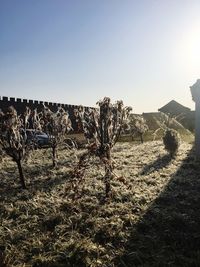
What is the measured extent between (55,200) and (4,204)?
4.91ft

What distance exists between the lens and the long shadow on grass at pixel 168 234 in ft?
25.6

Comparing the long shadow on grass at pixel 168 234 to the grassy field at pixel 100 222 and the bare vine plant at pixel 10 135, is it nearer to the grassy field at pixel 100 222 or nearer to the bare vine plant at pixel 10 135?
the grassy field at pixel 100 222

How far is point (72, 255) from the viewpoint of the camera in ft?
25.8

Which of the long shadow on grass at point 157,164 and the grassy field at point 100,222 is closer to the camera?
the grassy field at point 100,222

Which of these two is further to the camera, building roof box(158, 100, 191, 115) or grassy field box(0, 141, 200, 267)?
building roof box(158, 100, 191, 115)

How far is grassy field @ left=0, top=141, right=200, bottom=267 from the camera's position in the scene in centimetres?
789

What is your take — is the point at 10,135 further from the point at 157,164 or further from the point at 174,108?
the point at 174,108

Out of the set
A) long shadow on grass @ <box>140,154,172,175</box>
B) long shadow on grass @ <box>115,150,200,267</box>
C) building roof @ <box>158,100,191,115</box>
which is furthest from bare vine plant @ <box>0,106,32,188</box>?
building roof @ <box>158,100,191,115</box>

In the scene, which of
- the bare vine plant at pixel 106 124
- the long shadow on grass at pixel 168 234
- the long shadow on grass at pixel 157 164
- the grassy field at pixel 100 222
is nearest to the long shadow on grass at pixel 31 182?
the grassy field at pixel 100 222

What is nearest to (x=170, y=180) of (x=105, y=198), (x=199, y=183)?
(x=199, y=183)

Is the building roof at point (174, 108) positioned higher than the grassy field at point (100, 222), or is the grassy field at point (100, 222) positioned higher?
the building roof at point (174, 108)

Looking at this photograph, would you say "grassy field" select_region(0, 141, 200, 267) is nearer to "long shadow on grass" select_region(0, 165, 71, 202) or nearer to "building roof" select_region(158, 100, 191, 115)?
"long shadow on grass" select_region(0, 165, 71, 202)

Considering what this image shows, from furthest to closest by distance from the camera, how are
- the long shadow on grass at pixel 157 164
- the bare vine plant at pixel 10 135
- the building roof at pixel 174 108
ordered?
the building roof at pixel 174 108, the long shadow on grass at pixel 157 164, the bare vine plant at pixel 10 135

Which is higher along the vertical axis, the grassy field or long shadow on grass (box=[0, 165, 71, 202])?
long shadow on grass (box=[0, 165, 71, 202])
